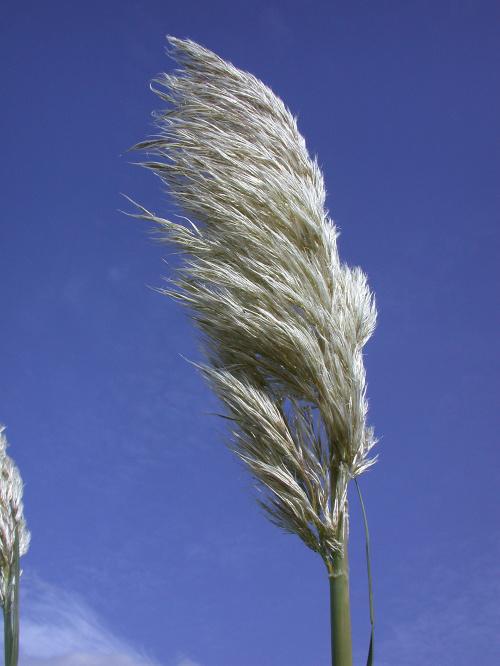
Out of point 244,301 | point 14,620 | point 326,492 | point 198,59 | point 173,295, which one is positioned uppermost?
point 198,59

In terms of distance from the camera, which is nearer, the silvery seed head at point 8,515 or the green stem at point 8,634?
the green stem at point 8,634

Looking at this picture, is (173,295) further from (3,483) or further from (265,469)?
(3,483)

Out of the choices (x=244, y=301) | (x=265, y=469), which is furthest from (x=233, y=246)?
(x=265, y=469)

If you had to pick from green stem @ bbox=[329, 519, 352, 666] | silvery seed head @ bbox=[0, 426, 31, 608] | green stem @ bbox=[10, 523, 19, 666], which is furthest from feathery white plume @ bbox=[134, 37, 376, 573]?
silvery seed head @ bbox=[0, 426, 31, 608]

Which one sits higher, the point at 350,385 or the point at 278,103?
the point at 278,103

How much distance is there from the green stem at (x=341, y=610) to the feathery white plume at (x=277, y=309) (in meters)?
0.03

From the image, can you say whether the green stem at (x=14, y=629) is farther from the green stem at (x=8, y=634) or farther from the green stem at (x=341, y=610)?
the green stem at (x=341, y=610)

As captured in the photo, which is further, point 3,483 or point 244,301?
point 3,483

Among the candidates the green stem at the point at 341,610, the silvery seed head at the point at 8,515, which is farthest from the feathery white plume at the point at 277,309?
the silvery seed head at the point at 8,515

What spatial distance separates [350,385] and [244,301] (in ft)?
1.22

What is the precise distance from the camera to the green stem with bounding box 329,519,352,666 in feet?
4.89

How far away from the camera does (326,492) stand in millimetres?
1635

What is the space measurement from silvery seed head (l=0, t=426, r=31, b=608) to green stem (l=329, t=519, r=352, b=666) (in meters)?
1.10

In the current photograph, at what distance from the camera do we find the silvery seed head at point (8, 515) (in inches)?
87.5
